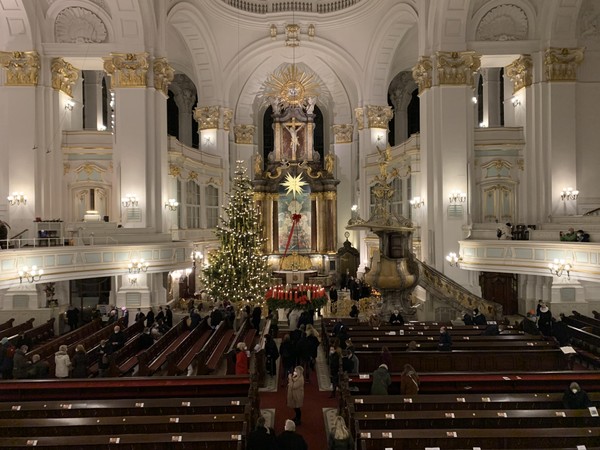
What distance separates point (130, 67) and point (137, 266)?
26.5 ft

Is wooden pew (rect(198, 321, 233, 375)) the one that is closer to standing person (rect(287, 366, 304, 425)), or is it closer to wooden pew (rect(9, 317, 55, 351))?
standing person (rect(287, 366, 304, 425))

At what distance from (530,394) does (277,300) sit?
28.9 feet

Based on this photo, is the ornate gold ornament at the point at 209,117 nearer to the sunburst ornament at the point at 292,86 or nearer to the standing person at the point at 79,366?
the sunburst ornament at the point at 292,86

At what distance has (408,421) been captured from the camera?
7.62 m

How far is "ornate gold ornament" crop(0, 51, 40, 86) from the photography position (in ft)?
65.8

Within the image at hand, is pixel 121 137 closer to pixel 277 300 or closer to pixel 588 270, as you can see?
pixel 277 300

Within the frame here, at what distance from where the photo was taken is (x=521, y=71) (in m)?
21.9

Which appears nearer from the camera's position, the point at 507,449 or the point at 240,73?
the point at 507,449

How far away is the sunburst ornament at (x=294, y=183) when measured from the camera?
31.4 m

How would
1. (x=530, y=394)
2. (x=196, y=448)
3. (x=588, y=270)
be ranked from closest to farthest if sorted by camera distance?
1. (x=196, y=448)
2. (x=530, y=394)
3. (x=588, y=270)

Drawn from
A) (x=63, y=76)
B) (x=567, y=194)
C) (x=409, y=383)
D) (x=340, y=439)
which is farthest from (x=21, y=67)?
(x=567, y=194)

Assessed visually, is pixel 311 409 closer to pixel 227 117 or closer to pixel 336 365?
pixel 336 365

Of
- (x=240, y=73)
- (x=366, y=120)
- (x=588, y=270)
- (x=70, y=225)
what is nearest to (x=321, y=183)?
(x=366, y=120)

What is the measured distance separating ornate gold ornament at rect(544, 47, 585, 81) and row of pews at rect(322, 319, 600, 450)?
524 inches
